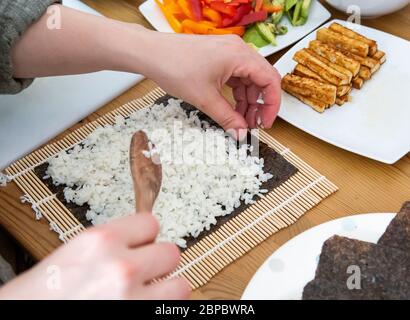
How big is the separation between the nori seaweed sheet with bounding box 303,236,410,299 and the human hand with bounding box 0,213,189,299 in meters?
0.22

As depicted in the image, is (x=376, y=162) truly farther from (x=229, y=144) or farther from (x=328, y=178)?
(x=229, y=144)

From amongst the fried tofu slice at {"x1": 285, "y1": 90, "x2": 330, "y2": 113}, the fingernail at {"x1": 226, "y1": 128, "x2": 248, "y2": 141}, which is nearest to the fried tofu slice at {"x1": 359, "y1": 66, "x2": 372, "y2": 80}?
the fried tofu slice at {"x1": 285, "y1": 90, "x2": 330, "y2": 113}

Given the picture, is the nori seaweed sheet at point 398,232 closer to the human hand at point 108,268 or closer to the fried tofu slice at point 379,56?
the human hand at point 108,268

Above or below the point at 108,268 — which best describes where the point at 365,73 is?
below

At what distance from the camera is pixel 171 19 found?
1437mm

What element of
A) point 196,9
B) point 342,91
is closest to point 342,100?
point 342,91

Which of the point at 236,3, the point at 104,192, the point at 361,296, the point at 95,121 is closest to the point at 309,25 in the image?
the point at 236,3

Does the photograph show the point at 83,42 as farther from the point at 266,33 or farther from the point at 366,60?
the point at 366,60

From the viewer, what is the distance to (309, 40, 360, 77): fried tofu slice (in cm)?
125

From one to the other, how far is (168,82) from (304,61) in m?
0.35

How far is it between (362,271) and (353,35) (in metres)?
0.68

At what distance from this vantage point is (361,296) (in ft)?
2.57

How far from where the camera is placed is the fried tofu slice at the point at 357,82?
1264 millimetres

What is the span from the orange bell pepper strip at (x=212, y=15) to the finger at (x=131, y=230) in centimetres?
82
